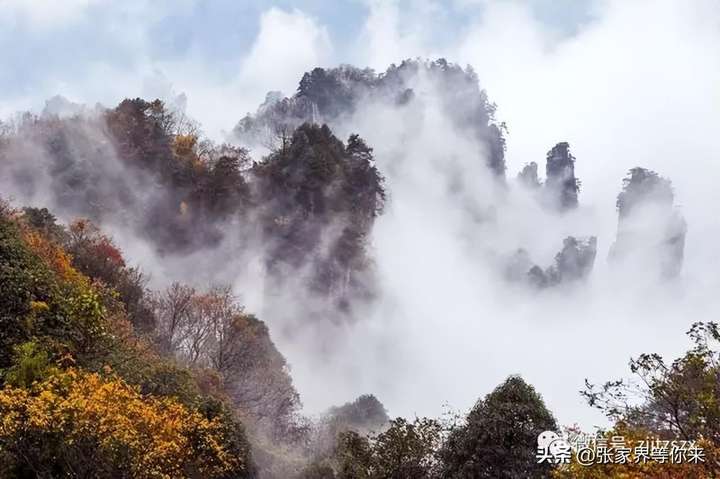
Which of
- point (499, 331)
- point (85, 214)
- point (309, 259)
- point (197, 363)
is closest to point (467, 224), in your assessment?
point (499, 331)

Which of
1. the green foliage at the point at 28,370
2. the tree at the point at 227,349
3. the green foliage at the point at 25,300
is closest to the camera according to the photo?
the green foliage at the point at 28,370

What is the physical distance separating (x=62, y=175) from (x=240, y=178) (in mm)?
19035

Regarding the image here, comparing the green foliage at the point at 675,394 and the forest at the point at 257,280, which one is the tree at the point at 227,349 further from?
the green foliage at the point at 675,394

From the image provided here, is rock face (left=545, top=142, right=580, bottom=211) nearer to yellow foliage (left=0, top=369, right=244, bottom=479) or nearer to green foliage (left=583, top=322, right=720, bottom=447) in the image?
green foliage (left=583, top=322, right=720, bottom=447)

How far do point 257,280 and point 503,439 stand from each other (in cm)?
5362

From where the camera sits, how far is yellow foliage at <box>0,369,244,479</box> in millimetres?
12883

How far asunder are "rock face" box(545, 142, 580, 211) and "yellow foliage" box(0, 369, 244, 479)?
438 ft

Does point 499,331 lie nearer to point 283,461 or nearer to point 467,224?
point 467,224

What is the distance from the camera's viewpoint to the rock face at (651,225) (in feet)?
386

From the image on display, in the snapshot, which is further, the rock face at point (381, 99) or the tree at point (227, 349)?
the rock face at point (381, 99)

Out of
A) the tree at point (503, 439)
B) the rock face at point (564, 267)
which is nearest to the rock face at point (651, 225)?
the rock face at point (564, 267)

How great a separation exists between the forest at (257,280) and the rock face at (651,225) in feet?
1.32

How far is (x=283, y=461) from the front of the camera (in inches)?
1205

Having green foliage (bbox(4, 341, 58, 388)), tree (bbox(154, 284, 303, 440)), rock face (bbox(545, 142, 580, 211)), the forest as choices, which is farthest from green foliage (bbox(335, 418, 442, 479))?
rock face (bbox(545, 142, 580, 211))
